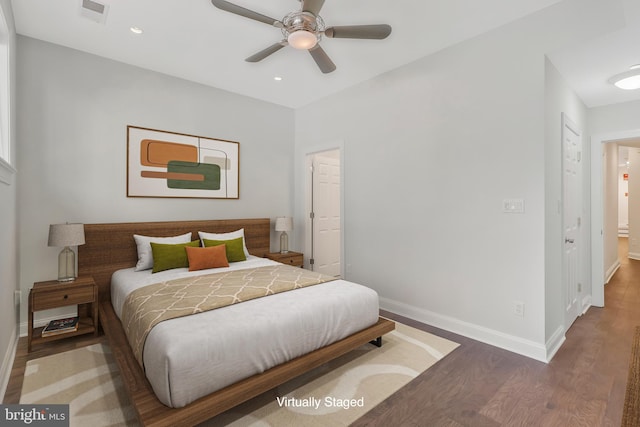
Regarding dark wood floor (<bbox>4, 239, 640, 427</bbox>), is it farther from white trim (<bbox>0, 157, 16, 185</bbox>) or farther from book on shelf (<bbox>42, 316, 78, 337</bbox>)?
white trim (<bbox>0, 157, 16, 185</bbox>)

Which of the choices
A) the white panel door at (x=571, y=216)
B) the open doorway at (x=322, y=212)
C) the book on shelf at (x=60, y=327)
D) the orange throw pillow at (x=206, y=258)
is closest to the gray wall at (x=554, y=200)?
the white panel door at (x=571, y=216)

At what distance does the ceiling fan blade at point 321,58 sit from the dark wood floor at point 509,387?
8.47 feet

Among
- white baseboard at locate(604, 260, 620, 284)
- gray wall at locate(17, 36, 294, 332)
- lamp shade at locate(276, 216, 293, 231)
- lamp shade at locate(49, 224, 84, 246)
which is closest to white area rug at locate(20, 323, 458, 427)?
lamp shade at locate(49, 224, 84, 246)

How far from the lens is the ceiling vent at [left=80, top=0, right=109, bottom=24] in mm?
2438

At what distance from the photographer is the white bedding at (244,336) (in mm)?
1561

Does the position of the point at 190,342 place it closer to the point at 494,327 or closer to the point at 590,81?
the point at 494,327

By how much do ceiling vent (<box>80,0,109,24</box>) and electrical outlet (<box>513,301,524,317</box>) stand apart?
4254mm

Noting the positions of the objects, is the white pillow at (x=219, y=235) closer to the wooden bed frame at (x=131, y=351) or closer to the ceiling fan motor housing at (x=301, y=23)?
the wooden bed frame at (x=131, y=351)

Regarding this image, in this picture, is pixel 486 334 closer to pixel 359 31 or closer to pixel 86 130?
pixel 359 31

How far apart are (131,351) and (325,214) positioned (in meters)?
3.41

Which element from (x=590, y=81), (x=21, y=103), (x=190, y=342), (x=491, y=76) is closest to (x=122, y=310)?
(x=190, y=342)

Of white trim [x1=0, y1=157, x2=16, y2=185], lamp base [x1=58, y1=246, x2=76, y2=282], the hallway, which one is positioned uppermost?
white trim [x1=0, y1=157, x2=16, y2=185]

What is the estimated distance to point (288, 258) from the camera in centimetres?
435

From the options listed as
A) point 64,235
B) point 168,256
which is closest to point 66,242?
point 64,235
